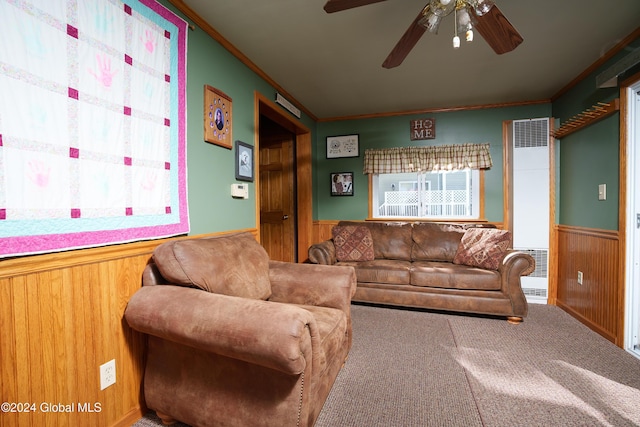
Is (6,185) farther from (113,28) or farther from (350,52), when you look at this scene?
(350,52)

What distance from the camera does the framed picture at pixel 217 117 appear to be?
2004mm

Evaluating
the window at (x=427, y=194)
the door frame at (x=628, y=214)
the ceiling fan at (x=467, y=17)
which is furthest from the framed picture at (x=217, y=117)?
the door frame at (x=628, y=214)

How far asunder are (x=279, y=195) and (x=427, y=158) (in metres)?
2.15

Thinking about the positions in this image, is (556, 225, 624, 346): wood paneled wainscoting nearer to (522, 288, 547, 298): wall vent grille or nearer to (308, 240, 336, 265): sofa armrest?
(522, 288, 547, 298): wall vent grille

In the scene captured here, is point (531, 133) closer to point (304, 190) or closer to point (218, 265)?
point (304, 190)

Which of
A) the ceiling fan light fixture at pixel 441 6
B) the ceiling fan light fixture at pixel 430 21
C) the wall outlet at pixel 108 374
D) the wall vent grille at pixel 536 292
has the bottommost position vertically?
the wall vent grille at pixel 536 292

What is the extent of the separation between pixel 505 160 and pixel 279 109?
9.57 feet

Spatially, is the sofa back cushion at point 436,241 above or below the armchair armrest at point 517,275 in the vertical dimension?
above

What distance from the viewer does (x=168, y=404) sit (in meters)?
1.38

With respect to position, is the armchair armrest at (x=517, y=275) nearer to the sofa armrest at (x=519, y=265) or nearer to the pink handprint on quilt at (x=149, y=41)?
the sofa armrest at (x=519, y=265)

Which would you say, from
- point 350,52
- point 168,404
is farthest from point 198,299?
point 350,52

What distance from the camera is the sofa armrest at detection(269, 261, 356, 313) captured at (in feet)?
6.06

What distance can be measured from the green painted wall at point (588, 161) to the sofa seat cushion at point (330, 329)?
8.11ft

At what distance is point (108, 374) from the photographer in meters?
1.37
